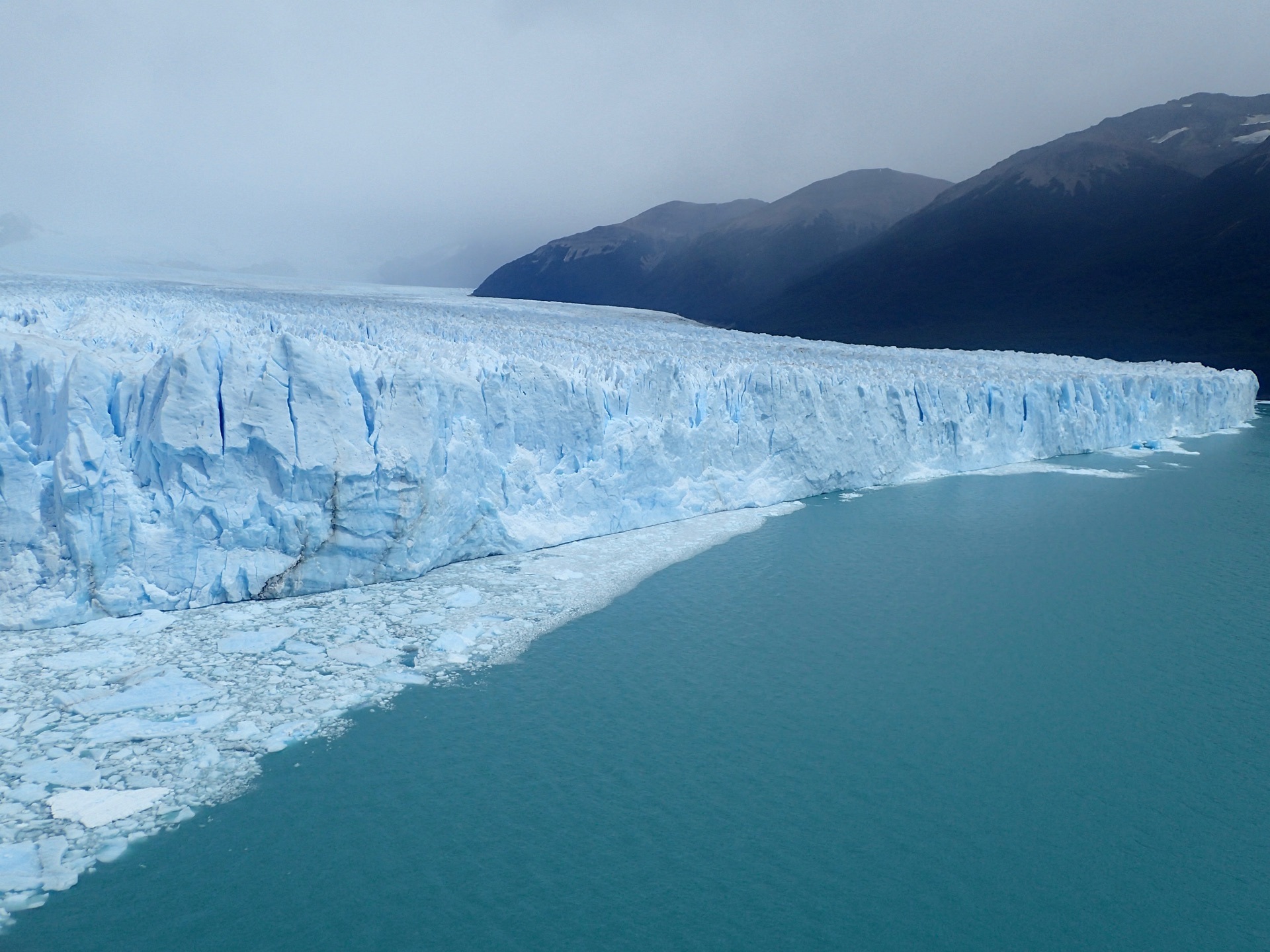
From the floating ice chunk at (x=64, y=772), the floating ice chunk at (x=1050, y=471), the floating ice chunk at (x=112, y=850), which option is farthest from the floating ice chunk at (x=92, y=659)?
the floating ice chunk at (x=1050, y=471)

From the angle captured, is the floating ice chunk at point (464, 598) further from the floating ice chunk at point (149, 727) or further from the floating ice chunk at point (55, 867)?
the floating ice chunk at point (55, 867)

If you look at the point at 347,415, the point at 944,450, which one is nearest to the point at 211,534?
the point at 347,415

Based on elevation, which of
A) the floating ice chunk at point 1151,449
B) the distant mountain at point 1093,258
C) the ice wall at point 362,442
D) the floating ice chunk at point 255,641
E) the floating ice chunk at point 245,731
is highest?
the distant mountain at point 1093,258

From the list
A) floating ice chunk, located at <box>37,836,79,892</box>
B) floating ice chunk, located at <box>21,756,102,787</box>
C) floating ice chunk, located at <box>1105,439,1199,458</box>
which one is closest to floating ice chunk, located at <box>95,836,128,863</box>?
floating ice chunk, located at <box>37,836,79,892</box>

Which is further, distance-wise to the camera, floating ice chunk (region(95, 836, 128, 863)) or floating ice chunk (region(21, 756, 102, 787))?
floating ice chunk (region(21, 756, 102, 787))

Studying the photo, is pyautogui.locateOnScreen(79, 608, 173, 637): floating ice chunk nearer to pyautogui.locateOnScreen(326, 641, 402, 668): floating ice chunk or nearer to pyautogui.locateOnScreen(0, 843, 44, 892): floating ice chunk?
pyautogui.locateOnScreen(326, 641, 402, 668): floating ice chunk

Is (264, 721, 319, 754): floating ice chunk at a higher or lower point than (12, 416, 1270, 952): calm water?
higher

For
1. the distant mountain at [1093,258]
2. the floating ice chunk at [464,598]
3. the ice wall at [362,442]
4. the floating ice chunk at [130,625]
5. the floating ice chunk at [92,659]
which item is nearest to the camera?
the floating ice chunk at [92,659]

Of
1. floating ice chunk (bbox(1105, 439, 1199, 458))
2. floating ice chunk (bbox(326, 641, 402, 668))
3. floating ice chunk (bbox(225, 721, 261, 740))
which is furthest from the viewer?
floating ice chunk (bbox(1105, 439, 1199, 458))
